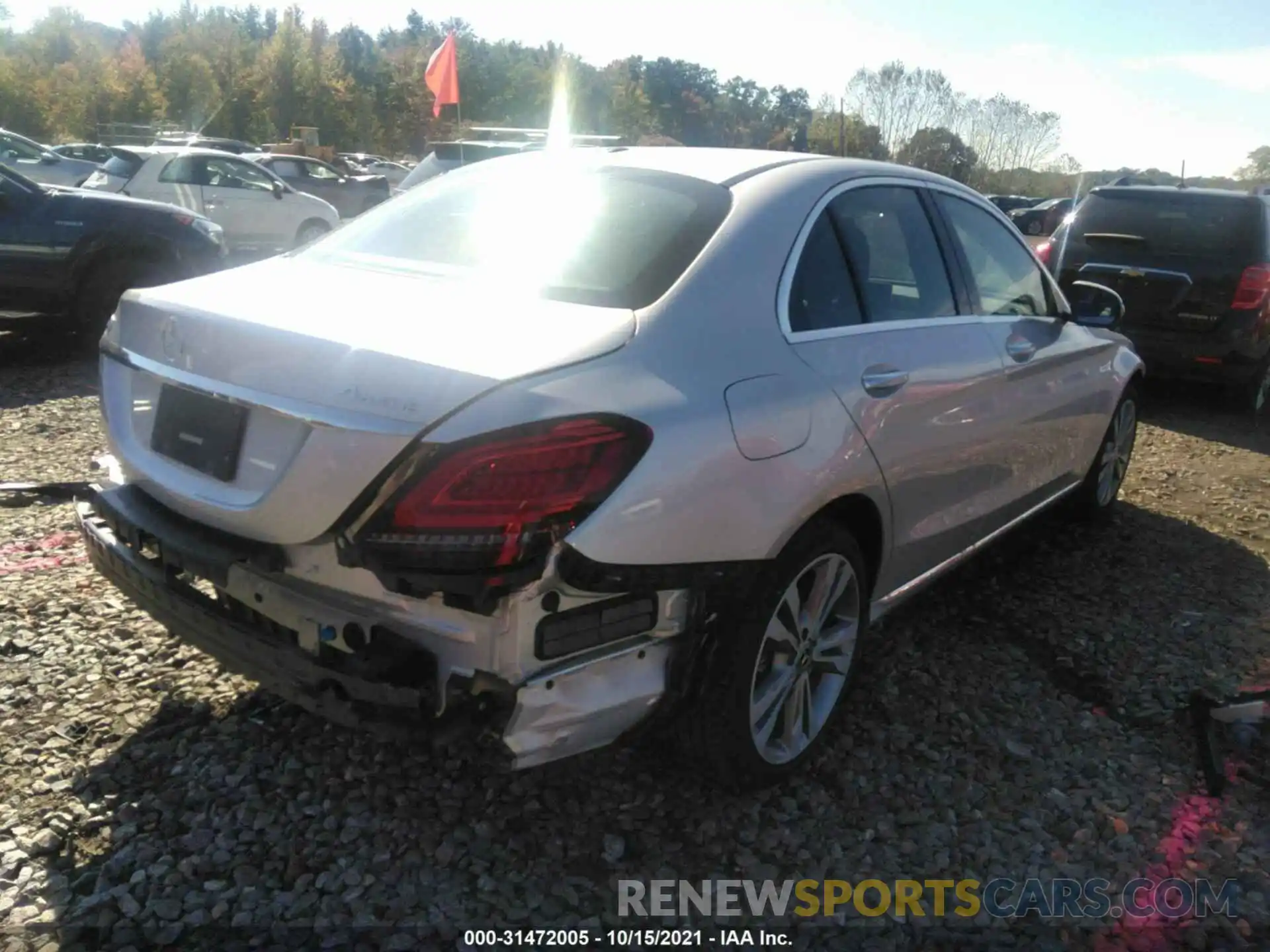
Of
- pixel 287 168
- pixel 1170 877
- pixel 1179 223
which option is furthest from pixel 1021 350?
pixel 287 168

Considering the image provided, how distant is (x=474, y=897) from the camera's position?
2.41 meters

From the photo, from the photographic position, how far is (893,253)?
3359 mm

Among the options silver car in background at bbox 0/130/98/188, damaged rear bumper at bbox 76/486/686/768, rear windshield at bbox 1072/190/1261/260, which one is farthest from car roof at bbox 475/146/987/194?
silver car in background at bbox 0/130/98/188

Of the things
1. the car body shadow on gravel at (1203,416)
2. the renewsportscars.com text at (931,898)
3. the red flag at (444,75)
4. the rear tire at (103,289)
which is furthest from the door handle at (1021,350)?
the red flag at (444,75)

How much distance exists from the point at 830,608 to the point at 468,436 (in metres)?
1.36

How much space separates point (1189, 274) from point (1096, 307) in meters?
3.60

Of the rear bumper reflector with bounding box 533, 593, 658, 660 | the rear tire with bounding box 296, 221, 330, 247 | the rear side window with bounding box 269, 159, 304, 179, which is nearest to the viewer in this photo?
the rear bumper reflector with bounding box 533, 593, 658, 660

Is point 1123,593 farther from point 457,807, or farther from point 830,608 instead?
point 457,807

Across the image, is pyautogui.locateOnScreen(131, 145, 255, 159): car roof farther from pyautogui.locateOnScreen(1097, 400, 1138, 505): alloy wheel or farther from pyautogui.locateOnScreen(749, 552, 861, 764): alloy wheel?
pyautogui.locateOnScreen(749, 552, 861, 764): alloy wheel

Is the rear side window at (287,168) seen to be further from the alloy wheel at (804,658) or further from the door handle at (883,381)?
the alloy wheel at (804,658)

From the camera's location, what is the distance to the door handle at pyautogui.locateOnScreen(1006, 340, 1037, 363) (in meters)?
3.71

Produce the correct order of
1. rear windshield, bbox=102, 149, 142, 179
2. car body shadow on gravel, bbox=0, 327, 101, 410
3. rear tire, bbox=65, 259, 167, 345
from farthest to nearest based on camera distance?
rear windshield, bbox=102, 149, 142, 179 → rear tire, bbox=65, 259, 167, 345 → car body shadow on gravel, bbox=0, 327, 101, 410

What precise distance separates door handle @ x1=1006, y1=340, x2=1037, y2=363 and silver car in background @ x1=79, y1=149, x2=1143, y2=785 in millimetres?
254

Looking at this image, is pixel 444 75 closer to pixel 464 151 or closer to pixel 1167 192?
pixel 464 151
